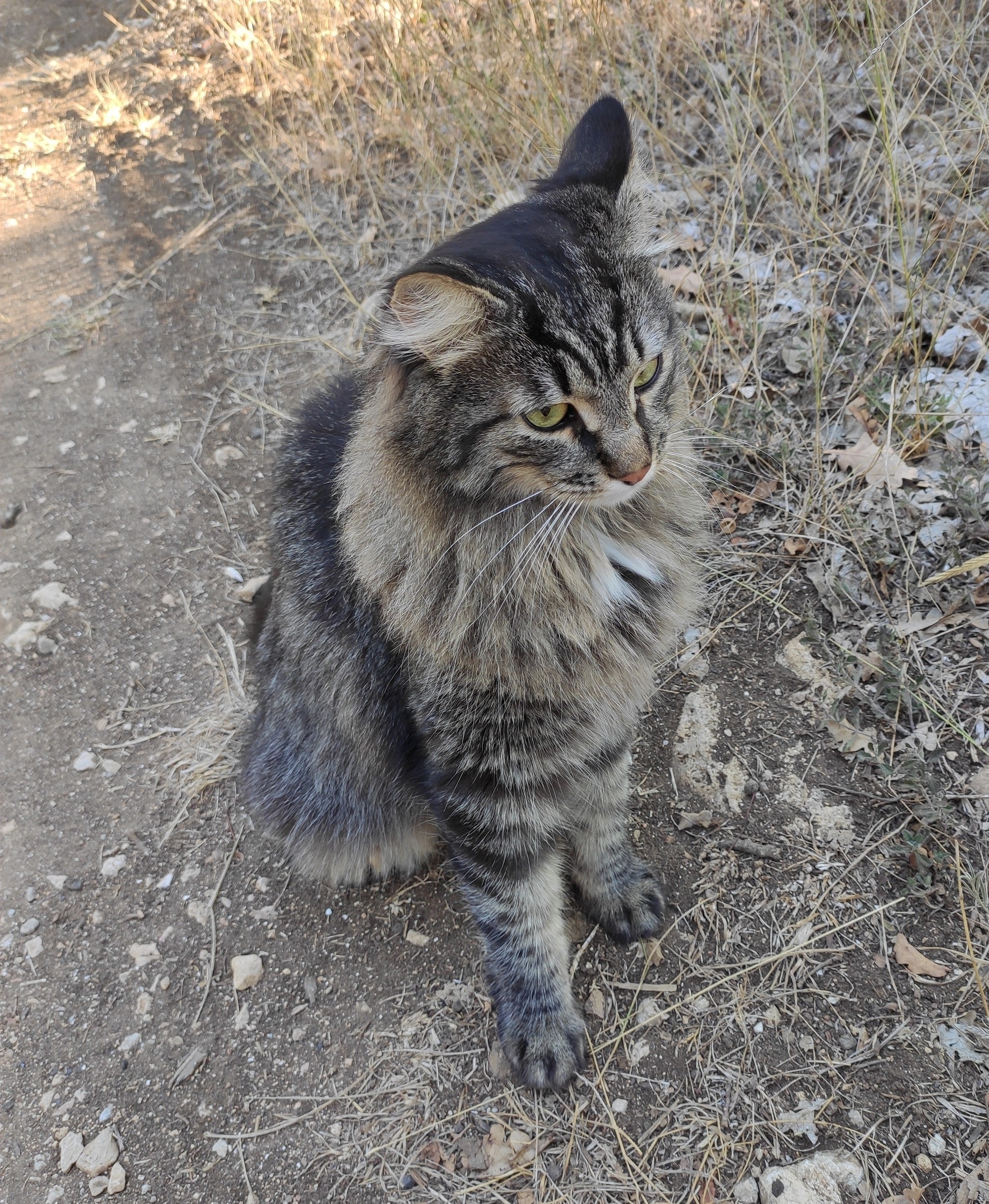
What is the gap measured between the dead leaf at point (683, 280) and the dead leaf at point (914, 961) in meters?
2.53

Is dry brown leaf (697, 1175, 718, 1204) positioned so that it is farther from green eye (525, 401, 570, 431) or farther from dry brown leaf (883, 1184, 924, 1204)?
green eye (525, 401, 570, 431)

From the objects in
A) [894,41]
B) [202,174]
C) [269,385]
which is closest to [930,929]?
[894,41]

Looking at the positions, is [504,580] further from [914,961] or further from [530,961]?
[914,961]

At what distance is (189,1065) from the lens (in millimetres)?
2508

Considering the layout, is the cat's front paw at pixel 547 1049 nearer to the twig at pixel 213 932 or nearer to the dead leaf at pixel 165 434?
the twig at pixel 213 932

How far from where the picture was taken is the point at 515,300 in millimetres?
1686

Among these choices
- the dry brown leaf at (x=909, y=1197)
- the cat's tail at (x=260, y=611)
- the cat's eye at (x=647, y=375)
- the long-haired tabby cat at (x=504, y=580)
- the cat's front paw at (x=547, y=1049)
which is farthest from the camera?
the cat's tail at (x=260, y=611)

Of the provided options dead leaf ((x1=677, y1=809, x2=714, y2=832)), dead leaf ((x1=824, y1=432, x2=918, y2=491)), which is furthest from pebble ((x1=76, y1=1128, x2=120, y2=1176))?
dead leaf ((x1=824, y1=432, x2=918, y2=491))

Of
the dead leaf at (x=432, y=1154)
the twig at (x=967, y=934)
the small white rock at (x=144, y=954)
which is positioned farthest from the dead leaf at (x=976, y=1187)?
the small white rock at (x=144, y=954)

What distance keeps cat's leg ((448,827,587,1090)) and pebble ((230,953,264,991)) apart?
2.50ft

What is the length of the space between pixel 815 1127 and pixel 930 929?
598 millimetres

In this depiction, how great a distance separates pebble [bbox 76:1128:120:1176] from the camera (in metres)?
2.36

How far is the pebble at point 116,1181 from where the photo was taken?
7.61 feet

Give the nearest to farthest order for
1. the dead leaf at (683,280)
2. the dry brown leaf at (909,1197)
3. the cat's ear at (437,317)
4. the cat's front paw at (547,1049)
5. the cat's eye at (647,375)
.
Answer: the cat's ear at (437,317) → the cat's eye at (647,375) → the dry brown leaf at (909,1197) → the cat's front paw at (547,1049) → the dead leaf at (683,280)
